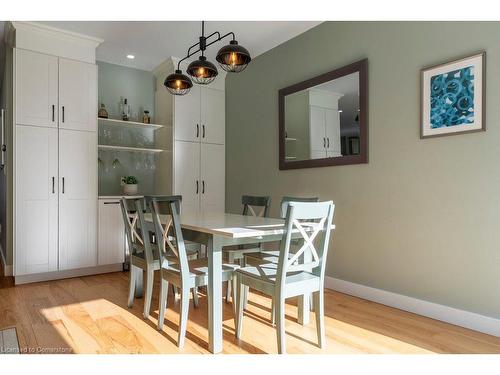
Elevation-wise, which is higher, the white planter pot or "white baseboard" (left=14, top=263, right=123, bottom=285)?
the white planter pot

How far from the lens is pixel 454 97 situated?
2533 millimetres

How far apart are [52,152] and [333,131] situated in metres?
2.94

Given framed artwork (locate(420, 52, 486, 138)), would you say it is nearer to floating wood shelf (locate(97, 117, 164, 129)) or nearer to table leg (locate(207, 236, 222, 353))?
table leg (locate(207, 236, 222, 353))

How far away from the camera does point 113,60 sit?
15.2 ft

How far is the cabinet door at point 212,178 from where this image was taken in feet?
15.9

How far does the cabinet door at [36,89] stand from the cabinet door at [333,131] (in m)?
2.88

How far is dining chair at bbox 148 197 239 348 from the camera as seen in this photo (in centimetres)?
216

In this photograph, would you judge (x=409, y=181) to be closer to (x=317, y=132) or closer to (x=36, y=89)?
(x=317, y=132)

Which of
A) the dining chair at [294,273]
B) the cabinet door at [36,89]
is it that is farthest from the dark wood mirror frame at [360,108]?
the cabinet door at [36,89]

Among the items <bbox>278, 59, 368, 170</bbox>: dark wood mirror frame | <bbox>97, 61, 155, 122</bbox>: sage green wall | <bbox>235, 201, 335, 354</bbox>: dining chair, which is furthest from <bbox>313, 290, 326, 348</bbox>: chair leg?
<bbox>97, 61, 155, 122</bbox>: sage green wall

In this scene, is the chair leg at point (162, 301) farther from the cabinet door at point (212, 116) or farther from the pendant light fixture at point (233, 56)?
the cabinet door at point (212, 116)

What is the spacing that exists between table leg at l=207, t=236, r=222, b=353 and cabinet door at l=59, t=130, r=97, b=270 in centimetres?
247

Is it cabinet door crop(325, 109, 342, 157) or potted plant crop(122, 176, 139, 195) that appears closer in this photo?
cabinet door crop(325, 109, 342, 157)
